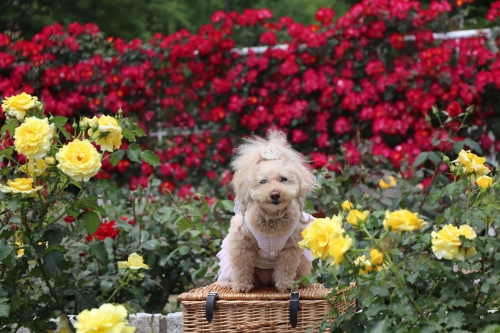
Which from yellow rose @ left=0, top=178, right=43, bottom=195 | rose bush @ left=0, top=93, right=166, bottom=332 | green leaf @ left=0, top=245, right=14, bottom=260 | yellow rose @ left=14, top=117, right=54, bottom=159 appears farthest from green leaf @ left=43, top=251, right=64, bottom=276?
yellow rose @ left=14, top=117, right=54, bottom=159

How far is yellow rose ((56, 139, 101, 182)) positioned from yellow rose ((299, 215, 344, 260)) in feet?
2.29

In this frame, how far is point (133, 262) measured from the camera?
2303 mm

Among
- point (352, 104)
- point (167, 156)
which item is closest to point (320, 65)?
point (352, 104)

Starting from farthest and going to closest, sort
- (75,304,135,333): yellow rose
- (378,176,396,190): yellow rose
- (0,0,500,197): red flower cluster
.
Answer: (0,0,500,197): red flower cluster
(378,176,396,190): yellow rose
(75,304,135,333): yellow rose

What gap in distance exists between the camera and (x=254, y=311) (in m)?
2.41

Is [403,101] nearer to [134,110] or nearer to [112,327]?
[134,110]

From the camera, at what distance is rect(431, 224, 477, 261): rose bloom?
184 centimetres

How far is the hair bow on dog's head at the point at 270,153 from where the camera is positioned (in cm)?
244

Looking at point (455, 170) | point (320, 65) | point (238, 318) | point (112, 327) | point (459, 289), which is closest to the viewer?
point (112, 327)

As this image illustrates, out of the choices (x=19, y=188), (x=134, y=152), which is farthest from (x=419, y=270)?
(x=19, y=188)

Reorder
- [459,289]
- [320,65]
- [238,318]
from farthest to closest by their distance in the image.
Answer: [320,65] → [238,318] → [459,289]

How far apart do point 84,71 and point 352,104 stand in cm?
246

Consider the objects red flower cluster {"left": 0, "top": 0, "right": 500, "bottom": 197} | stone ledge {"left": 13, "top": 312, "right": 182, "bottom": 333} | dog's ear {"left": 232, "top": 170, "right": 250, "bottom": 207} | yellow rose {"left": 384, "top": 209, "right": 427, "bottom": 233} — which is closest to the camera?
yellow rose {"left": 384, "top": 209, "right": 427, "bottom": 233}

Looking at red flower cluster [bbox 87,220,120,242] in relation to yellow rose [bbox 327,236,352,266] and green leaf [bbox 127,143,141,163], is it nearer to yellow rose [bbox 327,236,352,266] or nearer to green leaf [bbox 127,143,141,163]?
green leaf [bbox 127,143,141,163]
